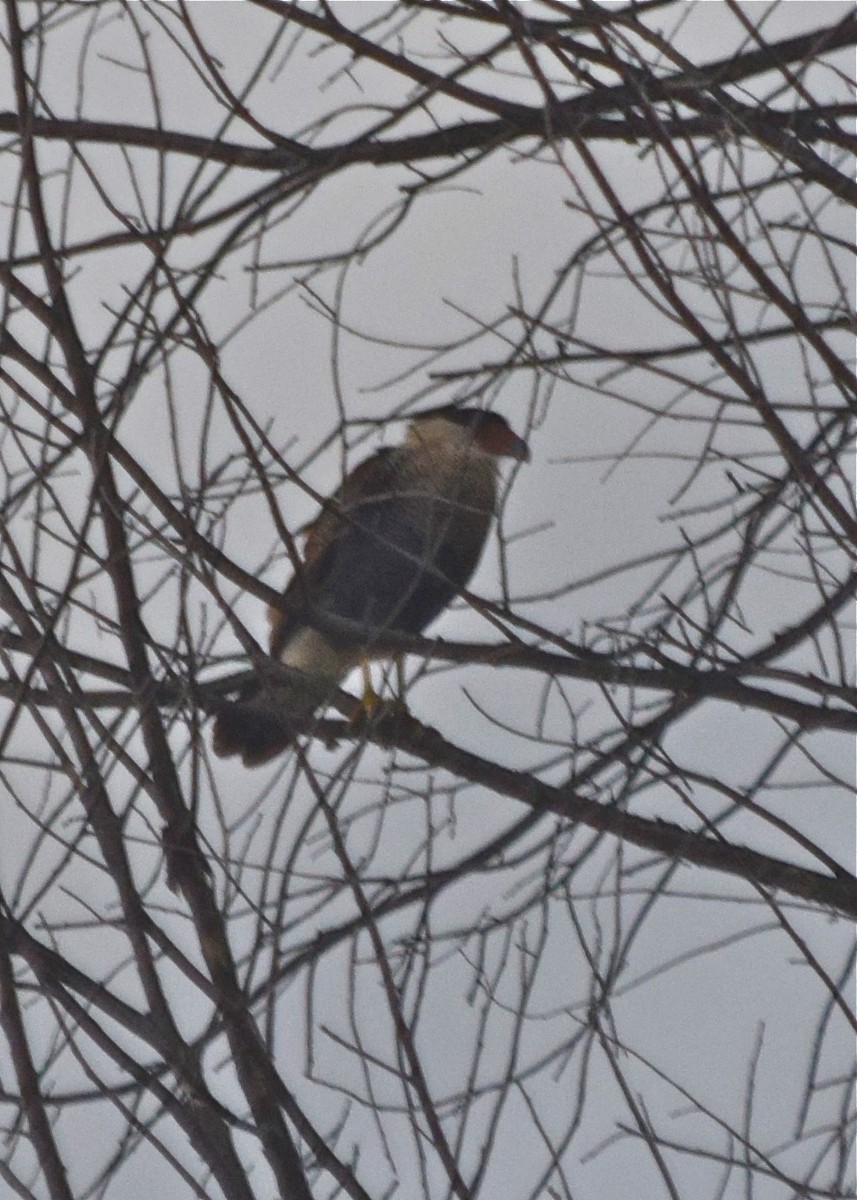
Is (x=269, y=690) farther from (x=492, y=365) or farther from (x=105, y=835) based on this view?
(x=492, y=365)

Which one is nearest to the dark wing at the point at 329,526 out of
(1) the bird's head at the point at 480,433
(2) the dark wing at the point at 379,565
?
(2) the dark wing at the point at 379,565

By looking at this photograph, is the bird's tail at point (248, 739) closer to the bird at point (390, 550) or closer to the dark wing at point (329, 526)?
the bird at point (390, 550)

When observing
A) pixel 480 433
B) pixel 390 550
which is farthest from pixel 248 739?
pixel 480 433

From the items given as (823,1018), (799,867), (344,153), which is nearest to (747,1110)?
(823,1018)

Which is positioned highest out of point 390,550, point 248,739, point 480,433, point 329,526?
point 480,433

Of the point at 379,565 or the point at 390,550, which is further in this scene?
the point at 379,565

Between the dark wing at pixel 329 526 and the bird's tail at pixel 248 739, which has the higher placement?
the dark wing at pixel 329 526

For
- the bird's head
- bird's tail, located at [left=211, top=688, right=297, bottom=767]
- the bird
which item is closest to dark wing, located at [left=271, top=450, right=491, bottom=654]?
the bird

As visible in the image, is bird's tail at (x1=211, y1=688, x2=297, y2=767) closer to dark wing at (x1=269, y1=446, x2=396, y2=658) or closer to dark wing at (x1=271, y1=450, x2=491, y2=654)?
dark wing at (x1=269, y1=446, x2=396, y2=658)

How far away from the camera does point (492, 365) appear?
7.65 ft

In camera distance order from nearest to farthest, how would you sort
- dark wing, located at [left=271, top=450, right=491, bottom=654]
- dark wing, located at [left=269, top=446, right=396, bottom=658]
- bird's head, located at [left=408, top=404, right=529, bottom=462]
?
dark wing, located at [left=269, top=446, right=396, bottom=658]
dark wing, located at [left=271, top=450, right=491, bottom=654]
bird's head, located at [left=408, top=404, right=529, bottom=462]

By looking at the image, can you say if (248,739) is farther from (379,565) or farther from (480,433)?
(480,433)

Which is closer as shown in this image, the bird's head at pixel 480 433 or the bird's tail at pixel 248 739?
the bird's tail at pixel 248 739

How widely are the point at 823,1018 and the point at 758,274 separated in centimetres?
96
